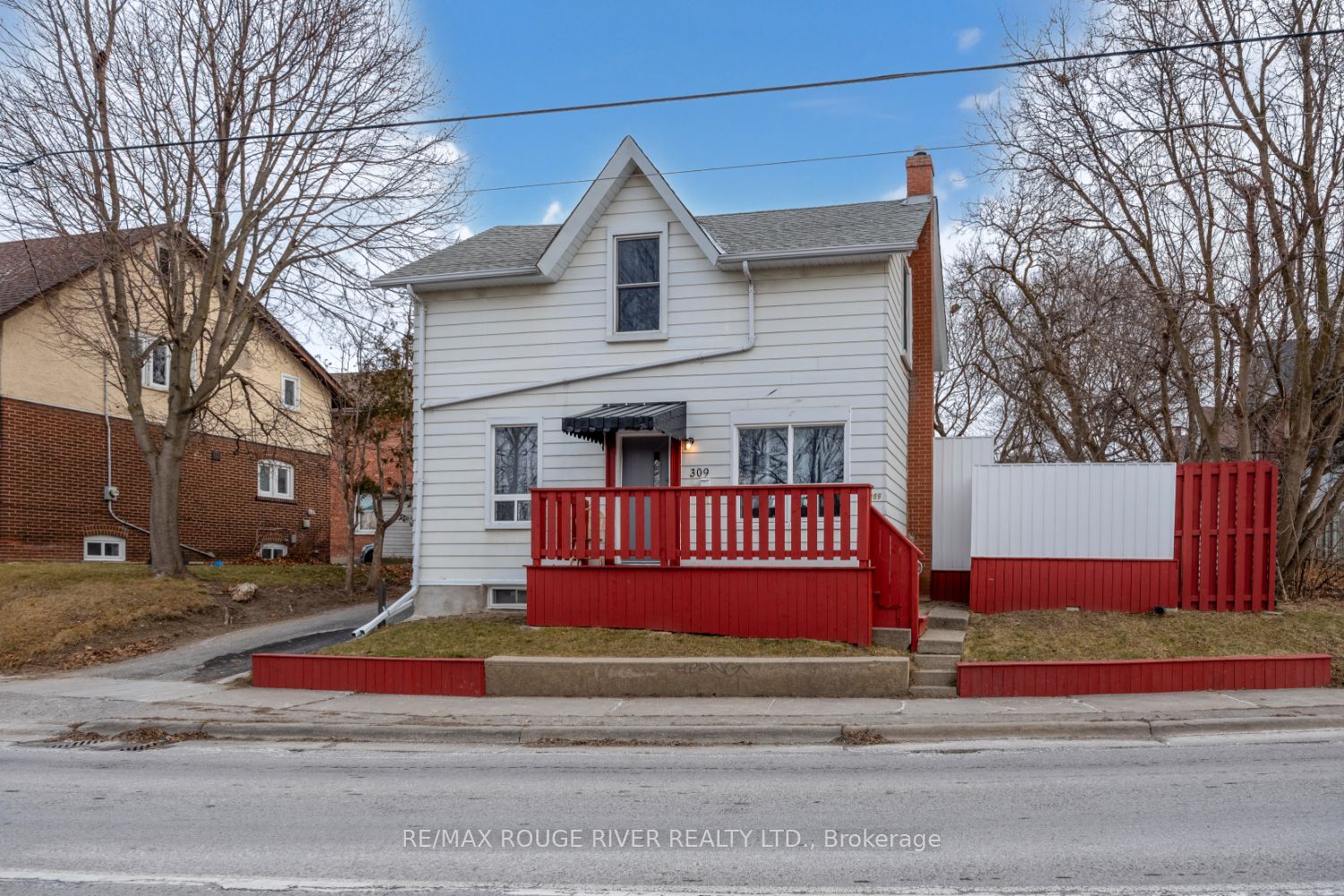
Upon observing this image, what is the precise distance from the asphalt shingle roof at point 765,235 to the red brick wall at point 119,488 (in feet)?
26.9

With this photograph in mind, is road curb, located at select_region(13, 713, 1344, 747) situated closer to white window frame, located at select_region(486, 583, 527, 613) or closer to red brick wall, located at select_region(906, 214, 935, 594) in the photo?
white window frame, located at select_region(486, 583, 527, 613)

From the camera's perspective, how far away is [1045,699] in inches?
425

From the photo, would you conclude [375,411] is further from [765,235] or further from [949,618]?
[949,618]

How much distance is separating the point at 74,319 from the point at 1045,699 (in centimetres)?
1850

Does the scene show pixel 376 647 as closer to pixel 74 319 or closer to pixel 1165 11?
pixel 74 319

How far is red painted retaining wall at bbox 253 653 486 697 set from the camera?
12.0m

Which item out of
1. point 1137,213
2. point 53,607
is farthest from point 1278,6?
point 53,607

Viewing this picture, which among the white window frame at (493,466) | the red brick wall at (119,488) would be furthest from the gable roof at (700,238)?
the red brick wall at (119,488)

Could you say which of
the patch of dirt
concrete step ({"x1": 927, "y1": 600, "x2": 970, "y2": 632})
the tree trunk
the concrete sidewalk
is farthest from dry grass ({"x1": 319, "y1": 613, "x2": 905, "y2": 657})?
the tree trunk

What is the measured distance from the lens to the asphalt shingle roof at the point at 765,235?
15.0 m

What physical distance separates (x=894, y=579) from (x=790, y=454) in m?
2.86

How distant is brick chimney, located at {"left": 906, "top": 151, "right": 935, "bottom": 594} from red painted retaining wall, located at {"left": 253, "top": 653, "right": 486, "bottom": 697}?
26.6ft

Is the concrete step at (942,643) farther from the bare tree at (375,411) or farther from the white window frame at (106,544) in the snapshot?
the white window frame at (106,544)

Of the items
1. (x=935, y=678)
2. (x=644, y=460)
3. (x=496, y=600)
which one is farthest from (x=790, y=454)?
(x=496, y=600)
